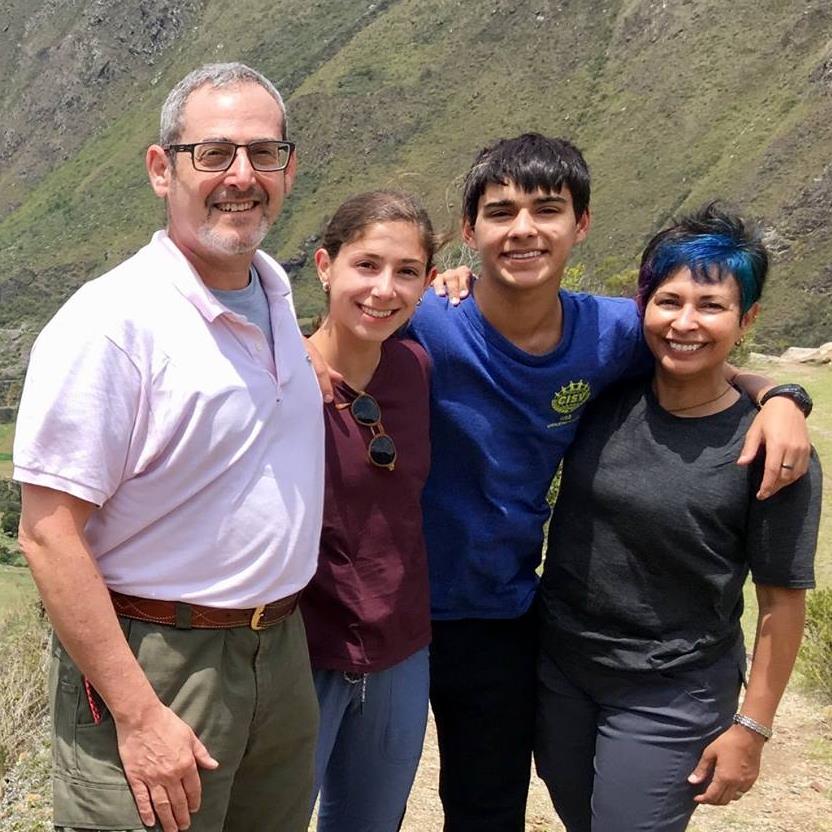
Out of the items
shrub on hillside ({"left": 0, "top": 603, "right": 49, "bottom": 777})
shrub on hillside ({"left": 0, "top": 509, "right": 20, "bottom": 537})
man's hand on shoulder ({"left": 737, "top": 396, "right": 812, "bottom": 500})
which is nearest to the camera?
man's hand on shoulder ({"left": 737, "top": 396, "right": 812, "bottom": 500})

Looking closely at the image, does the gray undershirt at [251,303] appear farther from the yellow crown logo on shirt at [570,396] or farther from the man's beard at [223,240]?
the yellow crown logo on shirt at [570,396]

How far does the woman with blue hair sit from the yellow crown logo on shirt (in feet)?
0.26

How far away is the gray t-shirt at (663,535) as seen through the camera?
239 centimetres

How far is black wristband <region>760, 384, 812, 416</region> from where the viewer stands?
2496 millimetres

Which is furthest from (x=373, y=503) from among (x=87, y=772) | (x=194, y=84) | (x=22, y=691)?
(x=22, y=691)

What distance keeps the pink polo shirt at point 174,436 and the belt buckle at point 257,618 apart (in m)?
0.02

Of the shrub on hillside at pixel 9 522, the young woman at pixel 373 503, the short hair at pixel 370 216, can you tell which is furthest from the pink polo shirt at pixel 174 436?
the shrub on hillside at pixel 9 522

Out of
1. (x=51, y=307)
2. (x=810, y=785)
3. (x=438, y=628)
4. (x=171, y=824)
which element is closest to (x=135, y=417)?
(x=171, y=824)

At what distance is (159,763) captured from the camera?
1.96 metres

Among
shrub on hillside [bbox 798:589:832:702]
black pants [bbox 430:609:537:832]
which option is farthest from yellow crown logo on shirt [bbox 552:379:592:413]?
shrub on hillside [bbox 798:589:832:702]

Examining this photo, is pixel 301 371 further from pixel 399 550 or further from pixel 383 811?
pixel 383 811

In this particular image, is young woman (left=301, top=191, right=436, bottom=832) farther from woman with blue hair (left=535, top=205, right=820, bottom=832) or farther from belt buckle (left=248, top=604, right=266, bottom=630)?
woman with blue hair (left=535, top=205, right=820, bottom=832)

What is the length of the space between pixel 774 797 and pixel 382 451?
300 centimetres

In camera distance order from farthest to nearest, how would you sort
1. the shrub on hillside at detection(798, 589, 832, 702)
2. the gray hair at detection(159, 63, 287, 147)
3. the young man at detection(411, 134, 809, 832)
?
the shrub on hillside at detection(798, 589, 832, 702)
the young man at detection(411, 134, 809, 832)
the gray hair at detection(159, 63, 287, 147)
